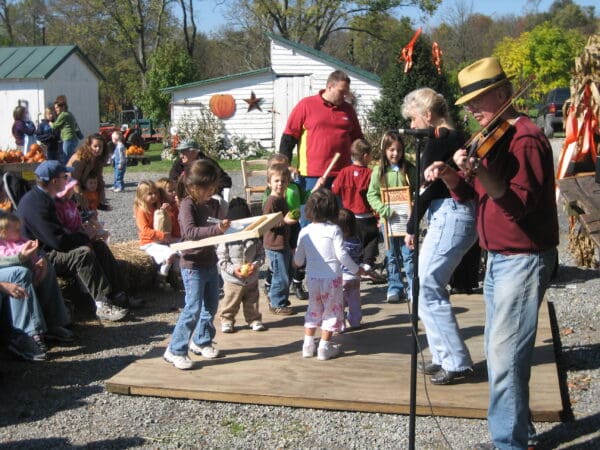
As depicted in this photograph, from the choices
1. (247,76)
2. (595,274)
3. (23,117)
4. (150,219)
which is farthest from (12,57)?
(595,274)

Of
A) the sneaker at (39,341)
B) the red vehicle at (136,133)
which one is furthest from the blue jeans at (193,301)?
the red vehicle at (136,133)

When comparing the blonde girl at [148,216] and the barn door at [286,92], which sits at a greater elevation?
the barn door at [286,92]

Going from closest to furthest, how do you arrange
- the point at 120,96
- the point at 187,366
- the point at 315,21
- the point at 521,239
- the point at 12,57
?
the point at 521,239 → the point at 187,366 → the point at 12,57 → the point at 315,21 → the point at 120,96

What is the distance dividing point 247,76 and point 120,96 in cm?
3176

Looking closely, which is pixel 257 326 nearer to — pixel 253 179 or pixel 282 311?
pixel 282 311

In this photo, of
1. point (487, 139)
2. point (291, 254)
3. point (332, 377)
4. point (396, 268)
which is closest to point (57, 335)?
point (291, 254)

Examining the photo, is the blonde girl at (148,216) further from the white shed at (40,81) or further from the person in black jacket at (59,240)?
the white shed at (40,81)

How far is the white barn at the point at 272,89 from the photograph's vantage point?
87.8ft

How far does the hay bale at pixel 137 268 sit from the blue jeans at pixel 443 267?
414 cm

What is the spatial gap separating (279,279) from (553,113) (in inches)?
900

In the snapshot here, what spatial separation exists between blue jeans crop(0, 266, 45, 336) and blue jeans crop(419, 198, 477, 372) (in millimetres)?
3113

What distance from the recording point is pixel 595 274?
28.8ft

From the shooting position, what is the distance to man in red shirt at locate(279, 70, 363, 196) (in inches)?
295

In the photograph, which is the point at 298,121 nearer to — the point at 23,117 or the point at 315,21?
the point at 23,117
